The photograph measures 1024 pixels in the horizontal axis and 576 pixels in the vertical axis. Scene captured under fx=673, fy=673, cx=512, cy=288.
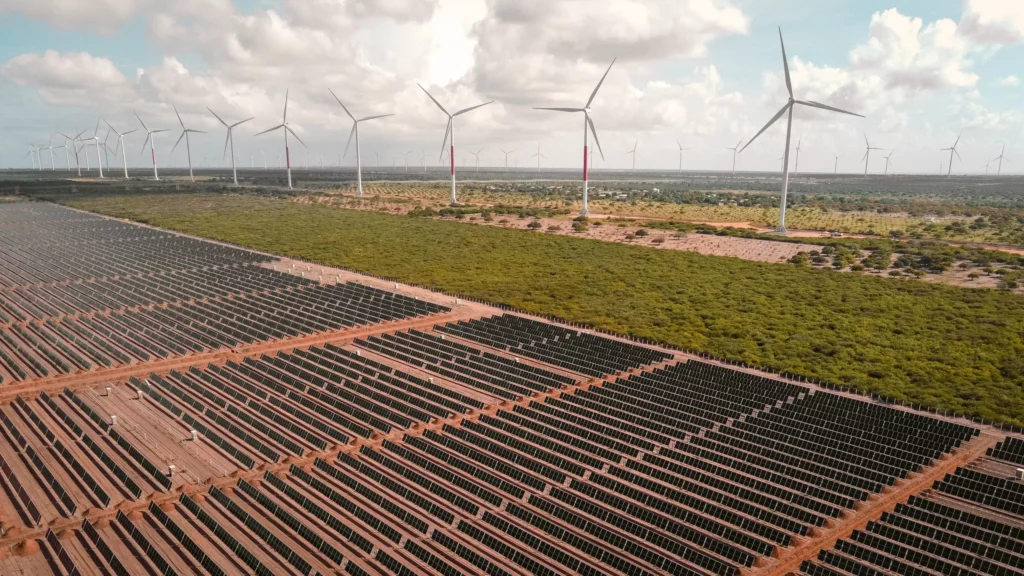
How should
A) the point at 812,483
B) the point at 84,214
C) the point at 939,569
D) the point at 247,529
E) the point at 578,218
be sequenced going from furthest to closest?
the point at 84,214, the point at 578,218, the point at 812,483, the point at 247,529, the point at 939,569

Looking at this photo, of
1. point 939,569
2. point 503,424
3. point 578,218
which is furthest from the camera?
point 578,218

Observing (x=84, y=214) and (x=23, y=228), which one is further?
(x=84, y=214)

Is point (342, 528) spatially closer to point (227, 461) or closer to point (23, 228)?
point (227, 461)

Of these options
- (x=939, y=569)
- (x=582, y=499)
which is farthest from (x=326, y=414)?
(x=939, y=569)

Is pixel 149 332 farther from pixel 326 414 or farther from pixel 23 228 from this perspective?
pixel 23 228

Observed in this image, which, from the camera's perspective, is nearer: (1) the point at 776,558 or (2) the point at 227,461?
(1) the point at 776,558

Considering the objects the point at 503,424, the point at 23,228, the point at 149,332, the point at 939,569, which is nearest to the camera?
the point at 939,569

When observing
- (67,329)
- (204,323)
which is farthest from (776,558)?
(67,329)
